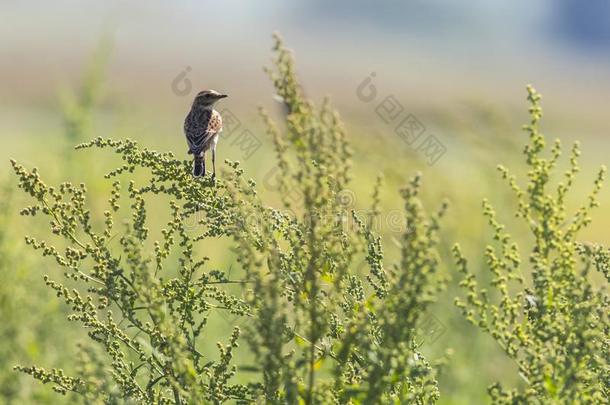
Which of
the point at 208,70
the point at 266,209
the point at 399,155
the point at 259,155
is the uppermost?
the point at 208,70

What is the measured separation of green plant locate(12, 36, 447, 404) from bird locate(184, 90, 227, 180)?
1904mm

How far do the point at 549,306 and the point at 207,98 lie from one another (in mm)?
4054

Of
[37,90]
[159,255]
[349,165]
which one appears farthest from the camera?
[37,90]

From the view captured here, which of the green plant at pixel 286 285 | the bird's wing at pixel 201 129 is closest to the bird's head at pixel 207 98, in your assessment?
the bird's wing at pixel 201 129

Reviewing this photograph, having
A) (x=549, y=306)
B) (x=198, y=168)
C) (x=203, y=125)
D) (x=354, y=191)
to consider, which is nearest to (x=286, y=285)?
(x=549, y=306)

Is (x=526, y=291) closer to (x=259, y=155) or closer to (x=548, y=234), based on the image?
(x=548, y=234)

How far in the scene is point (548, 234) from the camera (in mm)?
3252

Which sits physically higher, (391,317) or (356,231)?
(356,231)

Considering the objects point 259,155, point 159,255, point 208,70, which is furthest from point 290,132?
point 208,70

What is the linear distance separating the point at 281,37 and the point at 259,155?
24.3ft

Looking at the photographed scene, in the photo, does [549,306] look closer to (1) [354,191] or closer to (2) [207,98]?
(1) [354,191]

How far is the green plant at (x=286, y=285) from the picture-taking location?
2.70 meters

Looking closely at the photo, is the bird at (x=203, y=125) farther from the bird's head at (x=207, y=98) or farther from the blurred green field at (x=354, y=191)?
the blurred green field at (x=354, y=191)

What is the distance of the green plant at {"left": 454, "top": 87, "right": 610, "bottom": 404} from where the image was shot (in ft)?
9.62
